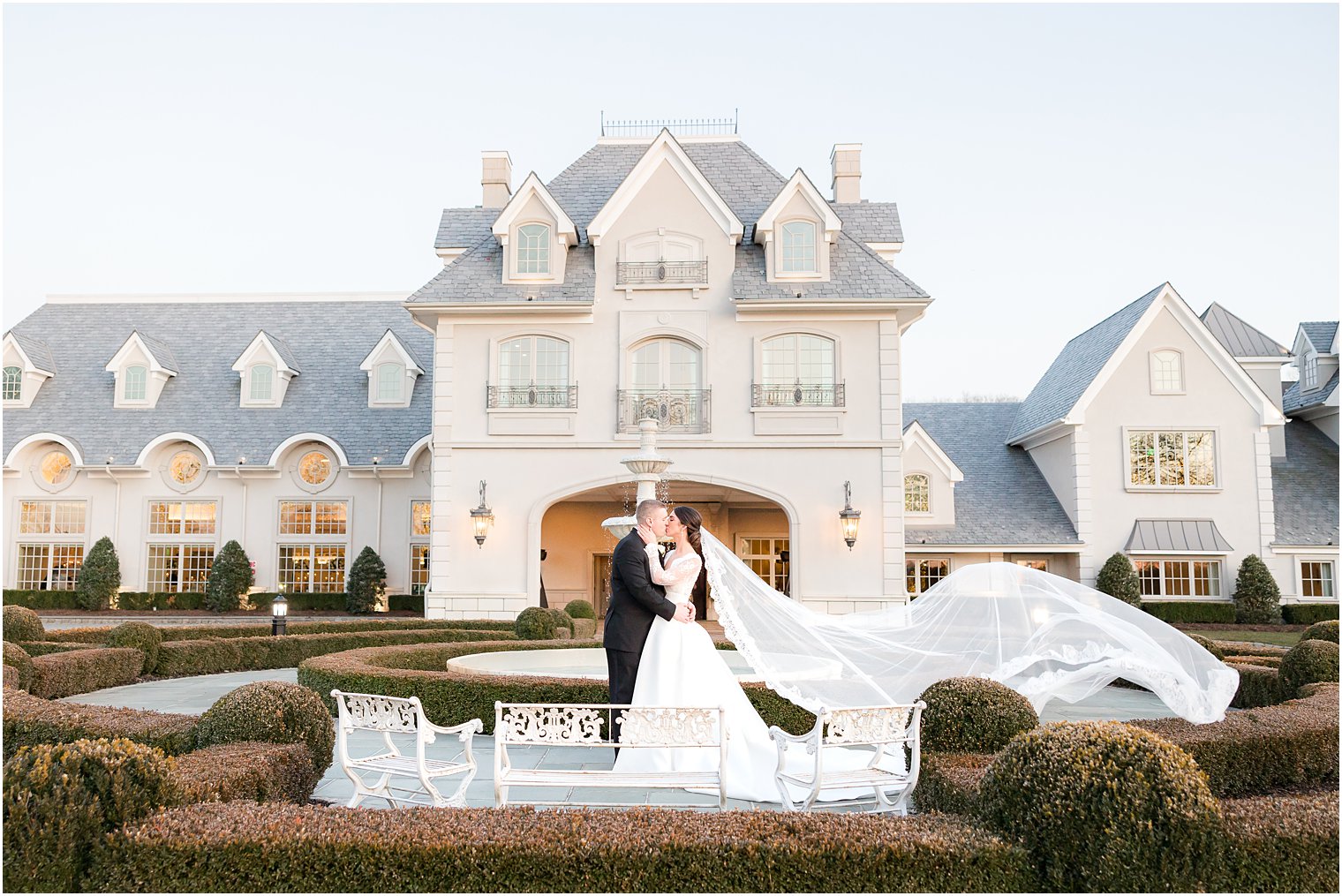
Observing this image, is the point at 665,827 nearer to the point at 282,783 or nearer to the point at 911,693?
the point at 282,783

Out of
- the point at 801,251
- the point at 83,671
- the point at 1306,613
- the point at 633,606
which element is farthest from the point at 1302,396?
the point at 83,671

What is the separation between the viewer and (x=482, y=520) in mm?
21484

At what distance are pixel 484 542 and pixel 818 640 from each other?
47.1 feet

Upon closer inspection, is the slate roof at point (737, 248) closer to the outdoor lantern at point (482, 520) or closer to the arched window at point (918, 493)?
the outdoor lantern at point (482, 520)

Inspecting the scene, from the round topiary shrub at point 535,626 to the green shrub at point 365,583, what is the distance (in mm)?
10854

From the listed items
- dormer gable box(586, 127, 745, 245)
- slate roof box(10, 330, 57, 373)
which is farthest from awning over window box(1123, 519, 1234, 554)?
slate roof box(10, 330, 57, 373)

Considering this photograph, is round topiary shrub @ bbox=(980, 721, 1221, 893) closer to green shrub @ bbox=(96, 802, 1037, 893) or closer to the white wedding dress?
green shrub @ bbox=(96, 802, 1037, 893)

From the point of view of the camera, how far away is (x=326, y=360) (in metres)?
30.9

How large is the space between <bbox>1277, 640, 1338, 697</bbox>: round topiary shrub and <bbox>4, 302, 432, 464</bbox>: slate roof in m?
22.9

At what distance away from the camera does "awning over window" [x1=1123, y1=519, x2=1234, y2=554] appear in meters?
25.1

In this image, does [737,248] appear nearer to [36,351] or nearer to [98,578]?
[98,578]

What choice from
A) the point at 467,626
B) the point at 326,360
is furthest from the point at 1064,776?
the point at 326,360

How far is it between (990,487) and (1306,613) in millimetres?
8316

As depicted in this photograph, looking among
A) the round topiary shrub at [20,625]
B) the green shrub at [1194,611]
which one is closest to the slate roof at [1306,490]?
the green shrub at [1194,611]
